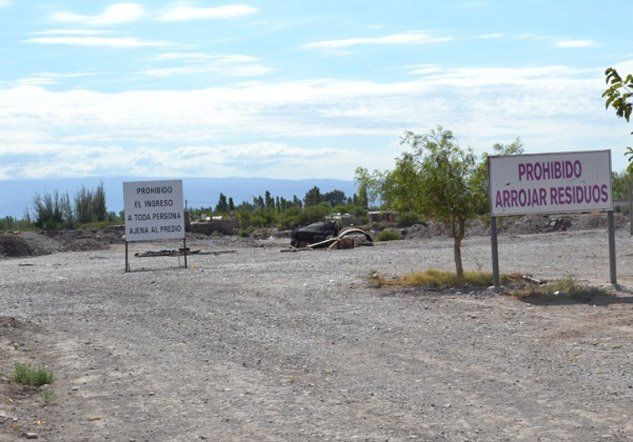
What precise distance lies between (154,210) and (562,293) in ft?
57.2

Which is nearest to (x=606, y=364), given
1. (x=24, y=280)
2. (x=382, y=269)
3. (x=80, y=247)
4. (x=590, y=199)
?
(x=590, y=199)

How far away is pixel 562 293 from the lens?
688 inches

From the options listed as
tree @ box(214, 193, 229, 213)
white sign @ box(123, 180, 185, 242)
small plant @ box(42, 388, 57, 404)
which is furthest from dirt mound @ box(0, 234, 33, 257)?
small plant @ box(42, 388, 57, 404)

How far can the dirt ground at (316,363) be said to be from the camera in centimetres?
909

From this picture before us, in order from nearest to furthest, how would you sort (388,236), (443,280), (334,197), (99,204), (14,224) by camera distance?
1. (443,280)
2. (388,236)
3. (14,224)
4. (99,204)
5. (334,197)

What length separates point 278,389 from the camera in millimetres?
10734

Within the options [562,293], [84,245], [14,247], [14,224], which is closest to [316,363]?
[562,293]

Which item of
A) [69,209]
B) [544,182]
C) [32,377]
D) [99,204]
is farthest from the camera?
[99,204]

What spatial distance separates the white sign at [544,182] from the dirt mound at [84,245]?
32801mm

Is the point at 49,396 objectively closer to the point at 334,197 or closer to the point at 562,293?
the point at 562,293

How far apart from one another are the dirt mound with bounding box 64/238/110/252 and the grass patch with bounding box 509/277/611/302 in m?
34.0

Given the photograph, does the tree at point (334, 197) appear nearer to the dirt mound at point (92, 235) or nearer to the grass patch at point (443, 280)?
the dirt mound at point (92, 235)

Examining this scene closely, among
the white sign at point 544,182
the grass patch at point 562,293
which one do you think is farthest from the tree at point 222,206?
the grass patch at point 562,293

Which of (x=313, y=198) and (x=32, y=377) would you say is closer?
(x=32, y=377)
